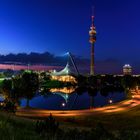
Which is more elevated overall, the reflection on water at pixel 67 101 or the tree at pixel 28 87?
the tree at pixel 28 87

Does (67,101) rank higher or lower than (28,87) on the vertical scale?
lower

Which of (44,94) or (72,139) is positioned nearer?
(72,139)

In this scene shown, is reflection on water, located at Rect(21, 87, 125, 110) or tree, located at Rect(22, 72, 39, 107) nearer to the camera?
tree, located at Rect(22, 72, 39, 107)

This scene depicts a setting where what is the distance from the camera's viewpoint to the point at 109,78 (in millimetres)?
188500

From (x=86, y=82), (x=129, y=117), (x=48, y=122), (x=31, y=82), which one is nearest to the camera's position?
(x=48, y=122)

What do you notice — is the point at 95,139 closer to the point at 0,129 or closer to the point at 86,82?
the point at 0,129

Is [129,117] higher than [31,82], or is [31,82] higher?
[31,82]

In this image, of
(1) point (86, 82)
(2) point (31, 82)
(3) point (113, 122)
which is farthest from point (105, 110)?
(1) point (86, 82)

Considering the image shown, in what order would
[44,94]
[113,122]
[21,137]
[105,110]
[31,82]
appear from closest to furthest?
[21,137] < [113,122] < [105,110] < [31,82] < [44,94]

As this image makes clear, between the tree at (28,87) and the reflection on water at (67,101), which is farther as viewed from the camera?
the reflection on water at (67,101)

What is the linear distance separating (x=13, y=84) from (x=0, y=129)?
79.0m

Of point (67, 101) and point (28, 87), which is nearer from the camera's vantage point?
point (28, 87)

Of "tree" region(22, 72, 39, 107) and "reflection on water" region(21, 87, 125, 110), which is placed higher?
"tree" region(22, 72, 39, 107)

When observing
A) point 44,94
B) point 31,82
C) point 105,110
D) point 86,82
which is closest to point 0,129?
point 105,110
